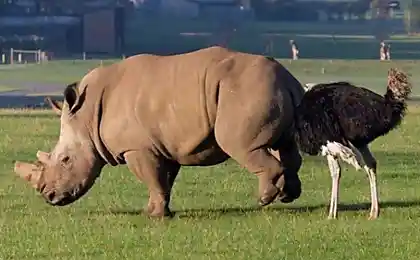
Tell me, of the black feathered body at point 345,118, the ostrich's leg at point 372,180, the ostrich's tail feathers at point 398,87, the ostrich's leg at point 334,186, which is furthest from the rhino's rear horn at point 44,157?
the ostrich's tail feathers at point 398,87

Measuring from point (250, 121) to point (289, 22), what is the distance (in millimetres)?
112550

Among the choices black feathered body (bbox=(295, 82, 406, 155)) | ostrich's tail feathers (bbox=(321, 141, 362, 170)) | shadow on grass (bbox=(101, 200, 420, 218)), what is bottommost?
shadow on grass (bbox=(101, 200, 420, 218))

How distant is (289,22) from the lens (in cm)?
12556

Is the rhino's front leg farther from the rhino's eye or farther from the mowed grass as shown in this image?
the rhino's eye

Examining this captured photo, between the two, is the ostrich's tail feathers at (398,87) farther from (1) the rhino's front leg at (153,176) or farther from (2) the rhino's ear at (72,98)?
(2) the rhino's ear at (72,98)

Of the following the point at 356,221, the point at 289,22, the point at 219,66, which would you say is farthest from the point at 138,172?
the point at 289,22

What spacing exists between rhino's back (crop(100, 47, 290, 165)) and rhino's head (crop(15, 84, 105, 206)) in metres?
0.36

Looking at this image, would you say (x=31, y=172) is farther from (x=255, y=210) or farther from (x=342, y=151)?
(x=342, y=151)

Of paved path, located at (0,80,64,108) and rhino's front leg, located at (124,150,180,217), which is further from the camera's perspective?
paved path, located at (0,80,64,108)

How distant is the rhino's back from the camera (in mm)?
13992

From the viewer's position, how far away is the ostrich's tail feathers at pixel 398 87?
44.9 ft

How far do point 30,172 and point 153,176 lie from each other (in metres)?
1.53

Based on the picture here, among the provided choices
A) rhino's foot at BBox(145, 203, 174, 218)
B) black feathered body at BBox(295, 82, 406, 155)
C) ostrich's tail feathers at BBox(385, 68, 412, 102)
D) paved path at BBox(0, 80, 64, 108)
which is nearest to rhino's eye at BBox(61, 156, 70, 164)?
rhino's foot at BBox(145, 203, 174, 218)

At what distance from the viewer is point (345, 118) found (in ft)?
44.2
